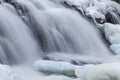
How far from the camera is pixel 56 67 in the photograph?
799 centimetres

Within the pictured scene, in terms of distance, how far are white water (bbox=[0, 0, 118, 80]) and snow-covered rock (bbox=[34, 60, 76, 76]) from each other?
0.30 m

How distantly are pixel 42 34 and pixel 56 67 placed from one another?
2533 mm

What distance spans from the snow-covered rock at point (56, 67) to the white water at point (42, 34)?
304 mm

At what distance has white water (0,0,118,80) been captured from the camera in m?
9.39

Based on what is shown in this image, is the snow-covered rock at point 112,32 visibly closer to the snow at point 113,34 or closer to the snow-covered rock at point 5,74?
the snow at point 113,34

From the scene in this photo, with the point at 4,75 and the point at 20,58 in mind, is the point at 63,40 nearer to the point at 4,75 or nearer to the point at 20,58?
the point at 20,58

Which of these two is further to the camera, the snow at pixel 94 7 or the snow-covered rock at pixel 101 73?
the snow at pixel 94 7

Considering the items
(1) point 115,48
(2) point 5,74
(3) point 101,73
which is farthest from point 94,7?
(2) point 5,74

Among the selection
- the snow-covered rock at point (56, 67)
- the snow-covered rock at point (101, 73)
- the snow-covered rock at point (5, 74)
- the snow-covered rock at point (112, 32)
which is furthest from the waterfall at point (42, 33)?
the snow-covered rock at point (101, 73)

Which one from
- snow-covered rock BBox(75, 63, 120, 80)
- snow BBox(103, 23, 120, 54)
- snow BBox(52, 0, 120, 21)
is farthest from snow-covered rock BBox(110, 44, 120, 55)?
snow-covered rock BBox(75, 63, 120, 80)

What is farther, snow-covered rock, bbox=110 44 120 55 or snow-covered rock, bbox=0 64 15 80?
snow-covered rock, bbox=110 44 120 55

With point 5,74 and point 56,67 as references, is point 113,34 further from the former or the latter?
point 5,74

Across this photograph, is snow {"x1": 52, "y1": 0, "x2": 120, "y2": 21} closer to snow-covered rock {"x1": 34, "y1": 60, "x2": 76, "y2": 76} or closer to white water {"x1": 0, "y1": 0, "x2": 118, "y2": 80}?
white water {"x1": 0, "y1": 0, "x2": 118, "y2": 80}

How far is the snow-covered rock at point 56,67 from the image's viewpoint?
25.8ft
